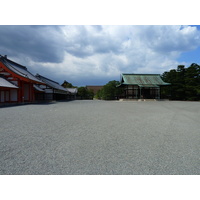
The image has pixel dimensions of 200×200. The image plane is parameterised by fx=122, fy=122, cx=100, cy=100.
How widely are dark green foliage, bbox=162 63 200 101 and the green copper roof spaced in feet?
11.1

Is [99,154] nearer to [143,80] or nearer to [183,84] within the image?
[143,80]

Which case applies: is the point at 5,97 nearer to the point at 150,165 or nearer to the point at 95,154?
the point at 95,154

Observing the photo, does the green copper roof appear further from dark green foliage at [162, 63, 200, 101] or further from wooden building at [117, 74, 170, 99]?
dark green foliage at [162, 63, 200, 101]

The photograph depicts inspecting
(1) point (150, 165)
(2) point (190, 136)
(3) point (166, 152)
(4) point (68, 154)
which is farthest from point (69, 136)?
(2) point (190, 136)

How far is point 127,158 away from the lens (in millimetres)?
2365

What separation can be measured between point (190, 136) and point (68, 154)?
3528 mm

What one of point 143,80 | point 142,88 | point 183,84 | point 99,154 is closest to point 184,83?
point 183,84

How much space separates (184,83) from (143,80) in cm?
917

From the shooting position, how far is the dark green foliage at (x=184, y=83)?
989 inches

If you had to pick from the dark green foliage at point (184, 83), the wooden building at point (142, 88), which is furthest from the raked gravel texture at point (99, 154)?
the dark green foliage at point (184, 83)

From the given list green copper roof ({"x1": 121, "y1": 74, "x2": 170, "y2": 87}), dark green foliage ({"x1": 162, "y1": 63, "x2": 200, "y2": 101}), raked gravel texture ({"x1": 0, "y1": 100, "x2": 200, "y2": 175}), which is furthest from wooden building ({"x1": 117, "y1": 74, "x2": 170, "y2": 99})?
raked gravel texture ({"x1": 0, "y1": 100, "x2": 200, "y2": 175})

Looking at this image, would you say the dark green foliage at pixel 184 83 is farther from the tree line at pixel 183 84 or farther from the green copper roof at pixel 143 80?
the green copper roof at pixel 143 80

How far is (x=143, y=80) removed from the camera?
86.9 ft

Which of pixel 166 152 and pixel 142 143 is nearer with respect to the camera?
pixel 166 152
